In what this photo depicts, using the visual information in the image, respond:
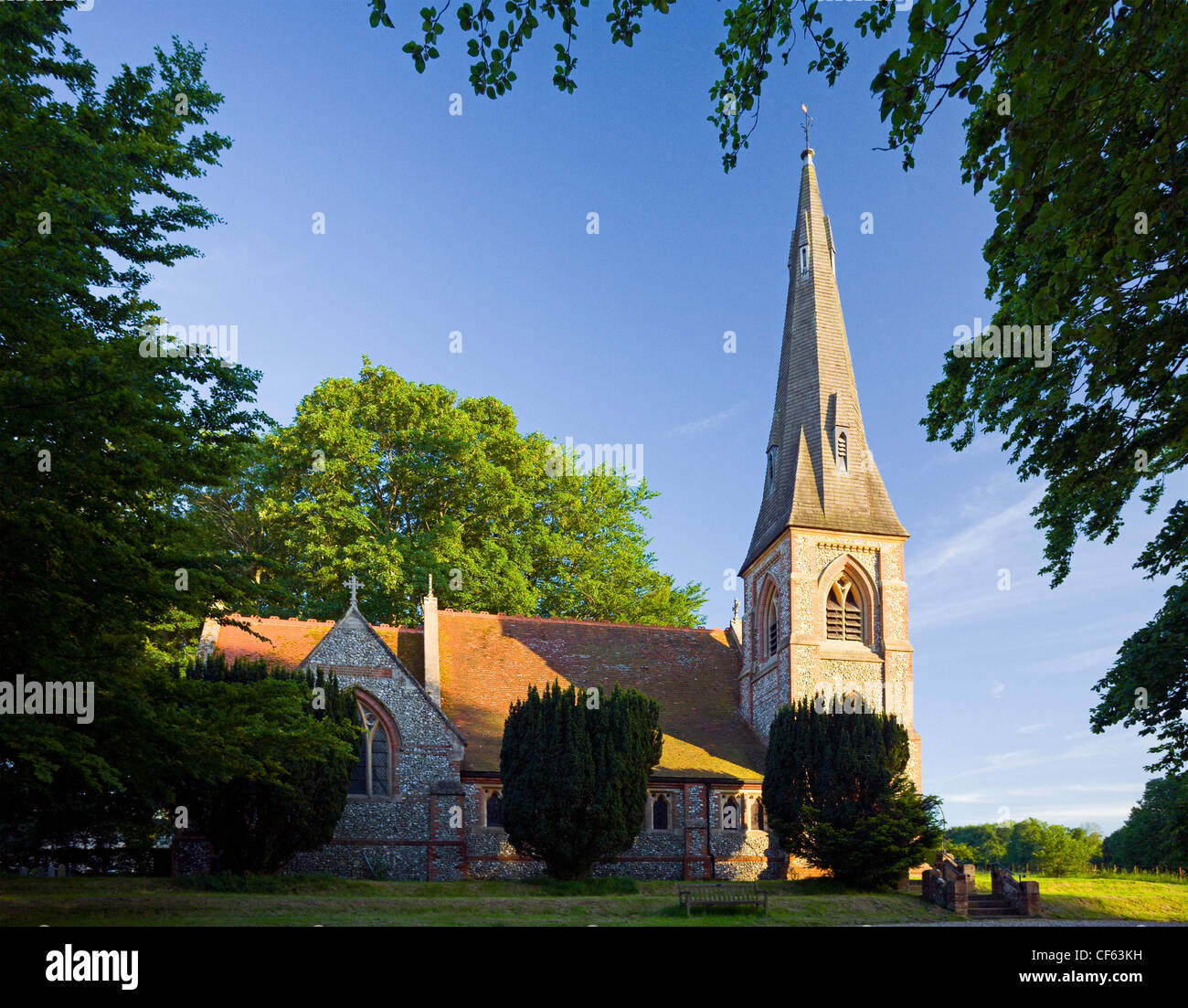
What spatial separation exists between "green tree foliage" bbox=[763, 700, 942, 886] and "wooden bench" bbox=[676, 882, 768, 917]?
163 inches

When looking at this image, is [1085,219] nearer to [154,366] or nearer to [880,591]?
[154,366]

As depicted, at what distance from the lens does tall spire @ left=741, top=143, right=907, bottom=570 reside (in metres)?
29.3

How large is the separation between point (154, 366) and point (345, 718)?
9.64 meters

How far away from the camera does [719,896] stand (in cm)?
1906

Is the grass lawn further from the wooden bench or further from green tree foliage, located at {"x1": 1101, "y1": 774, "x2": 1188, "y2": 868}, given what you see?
green tree foliage, located at {"x1": 1101, "y1": 774, "x2": 1188, "y2": 868}

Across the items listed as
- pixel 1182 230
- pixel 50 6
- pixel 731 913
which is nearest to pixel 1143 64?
pixel 1182 230

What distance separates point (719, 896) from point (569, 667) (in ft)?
37.1

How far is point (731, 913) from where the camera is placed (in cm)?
1869

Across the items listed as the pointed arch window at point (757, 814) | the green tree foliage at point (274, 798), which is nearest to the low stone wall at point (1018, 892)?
the pointed arch window at point (757, 814)

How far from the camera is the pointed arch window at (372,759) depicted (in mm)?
24172

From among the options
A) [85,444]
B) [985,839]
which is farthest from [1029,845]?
[85,444]

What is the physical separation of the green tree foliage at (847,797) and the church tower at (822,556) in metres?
1.44

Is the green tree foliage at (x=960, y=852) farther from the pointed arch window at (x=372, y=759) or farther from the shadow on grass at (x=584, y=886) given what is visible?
the pointed arch window at (x=372, y=759)
